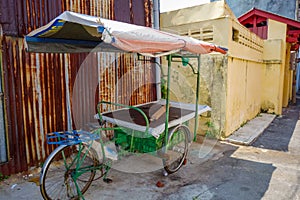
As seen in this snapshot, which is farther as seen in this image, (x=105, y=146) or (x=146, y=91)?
(x=146, y=91)

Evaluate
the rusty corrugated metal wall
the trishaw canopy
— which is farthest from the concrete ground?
the trishaw canopy

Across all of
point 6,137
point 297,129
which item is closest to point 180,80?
point 297,129

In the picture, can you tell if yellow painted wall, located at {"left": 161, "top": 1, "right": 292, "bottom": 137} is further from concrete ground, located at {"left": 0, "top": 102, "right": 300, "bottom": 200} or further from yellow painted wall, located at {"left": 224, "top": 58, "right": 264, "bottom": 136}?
concrete ground, located at {"left": 0, "top": 102, "right": 300, "bottom": 200}

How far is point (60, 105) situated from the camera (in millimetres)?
4711

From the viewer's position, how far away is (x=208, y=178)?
429 cm

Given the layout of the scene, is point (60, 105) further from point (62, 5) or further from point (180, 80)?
point (180, 80)

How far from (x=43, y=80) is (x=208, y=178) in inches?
136

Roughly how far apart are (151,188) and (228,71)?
3887 mm

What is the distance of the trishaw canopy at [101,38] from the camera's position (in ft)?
8.77

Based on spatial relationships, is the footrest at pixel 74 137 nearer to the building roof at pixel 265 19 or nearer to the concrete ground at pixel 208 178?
the concrete ground at pixel 208 178

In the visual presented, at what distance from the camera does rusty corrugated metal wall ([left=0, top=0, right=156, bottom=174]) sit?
393cm

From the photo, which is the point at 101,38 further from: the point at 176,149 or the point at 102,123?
the point at 176,149

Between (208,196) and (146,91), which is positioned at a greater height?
(146,91)

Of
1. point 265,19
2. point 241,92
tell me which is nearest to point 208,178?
point 241,92
